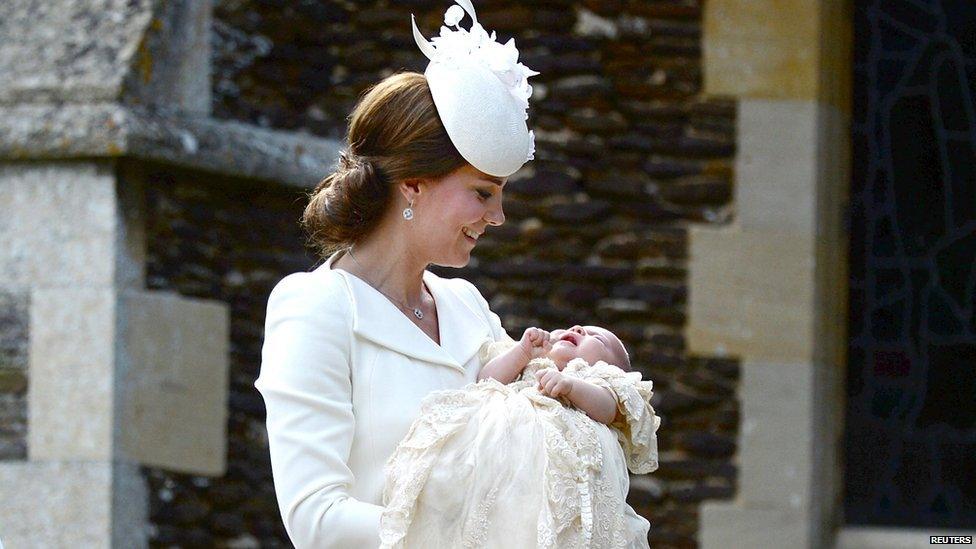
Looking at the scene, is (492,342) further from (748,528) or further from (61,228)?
(748,528)

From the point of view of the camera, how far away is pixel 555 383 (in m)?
2.61

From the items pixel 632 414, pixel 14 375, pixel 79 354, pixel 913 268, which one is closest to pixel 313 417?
pixel 632 414

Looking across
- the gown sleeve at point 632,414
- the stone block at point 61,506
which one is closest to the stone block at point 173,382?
the stone block at point 61,506

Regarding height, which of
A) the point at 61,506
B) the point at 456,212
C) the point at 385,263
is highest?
the point at 456,212

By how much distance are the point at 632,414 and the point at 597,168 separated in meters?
2.91

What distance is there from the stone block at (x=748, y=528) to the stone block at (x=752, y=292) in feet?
1.69

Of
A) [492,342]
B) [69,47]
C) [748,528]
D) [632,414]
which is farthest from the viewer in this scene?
[748,528]

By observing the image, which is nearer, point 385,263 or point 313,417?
point 313,417

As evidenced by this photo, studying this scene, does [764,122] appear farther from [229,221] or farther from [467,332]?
[467,332]

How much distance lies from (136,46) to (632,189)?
1749 millimetres

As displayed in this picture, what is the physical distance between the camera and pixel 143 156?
4.59 m

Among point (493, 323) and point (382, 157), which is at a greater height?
point (382, 157)

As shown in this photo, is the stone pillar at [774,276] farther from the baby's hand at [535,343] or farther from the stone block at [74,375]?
the baby's hand at [535,343]

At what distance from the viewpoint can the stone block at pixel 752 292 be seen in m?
5.43
